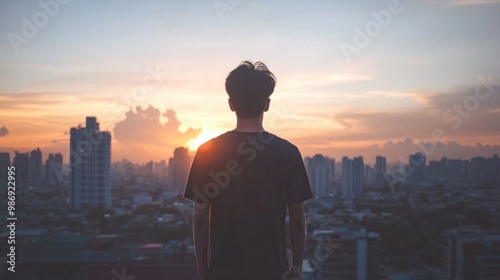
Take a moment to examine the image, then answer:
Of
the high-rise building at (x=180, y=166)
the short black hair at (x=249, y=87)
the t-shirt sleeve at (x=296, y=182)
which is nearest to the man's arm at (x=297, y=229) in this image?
the t-shirt sleeve at (x=296, y=182)

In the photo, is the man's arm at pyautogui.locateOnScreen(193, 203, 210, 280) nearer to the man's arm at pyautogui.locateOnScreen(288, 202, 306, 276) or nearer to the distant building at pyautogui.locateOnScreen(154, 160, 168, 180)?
the man's arm at pyautogui.locateOnScreen(288, 202, 306, 276)

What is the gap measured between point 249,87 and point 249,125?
0.10 metres

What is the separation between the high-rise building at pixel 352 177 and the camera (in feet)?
112

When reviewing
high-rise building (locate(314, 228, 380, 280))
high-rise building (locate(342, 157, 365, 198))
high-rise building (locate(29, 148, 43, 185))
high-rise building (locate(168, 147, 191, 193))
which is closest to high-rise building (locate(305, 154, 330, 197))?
high-rise building (locate(342, 157, 365, 198))

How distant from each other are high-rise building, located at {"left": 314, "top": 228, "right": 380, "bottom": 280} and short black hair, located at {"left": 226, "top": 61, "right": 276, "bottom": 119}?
10129 mm

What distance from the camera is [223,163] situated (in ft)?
4.13

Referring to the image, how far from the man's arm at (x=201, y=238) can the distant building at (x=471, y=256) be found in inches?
385

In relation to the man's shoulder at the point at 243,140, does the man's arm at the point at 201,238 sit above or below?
below

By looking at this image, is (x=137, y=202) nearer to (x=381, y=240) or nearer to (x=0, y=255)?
(x=381, y=240)

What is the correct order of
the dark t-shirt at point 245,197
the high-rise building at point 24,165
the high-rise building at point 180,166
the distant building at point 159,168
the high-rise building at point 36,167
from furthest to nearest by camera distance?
the distant building at point 159,168, the high-rise building at point 180,166, the high-rise building at point 36,167, the high-rise building at point 24,165, the dark t-shirt at point 245,197

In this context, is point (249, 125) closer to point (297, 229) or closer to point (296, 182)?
point (296, 182)

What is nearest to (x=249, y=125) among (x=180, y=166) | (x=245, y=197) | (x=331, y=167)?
(x=245, y=197)

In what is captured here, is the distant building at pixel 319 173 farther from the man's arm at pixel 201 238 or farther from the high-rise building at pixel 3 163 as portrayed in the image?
the man's arm at pixel 201 238

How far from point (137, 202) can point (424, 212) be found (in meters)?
15.2
